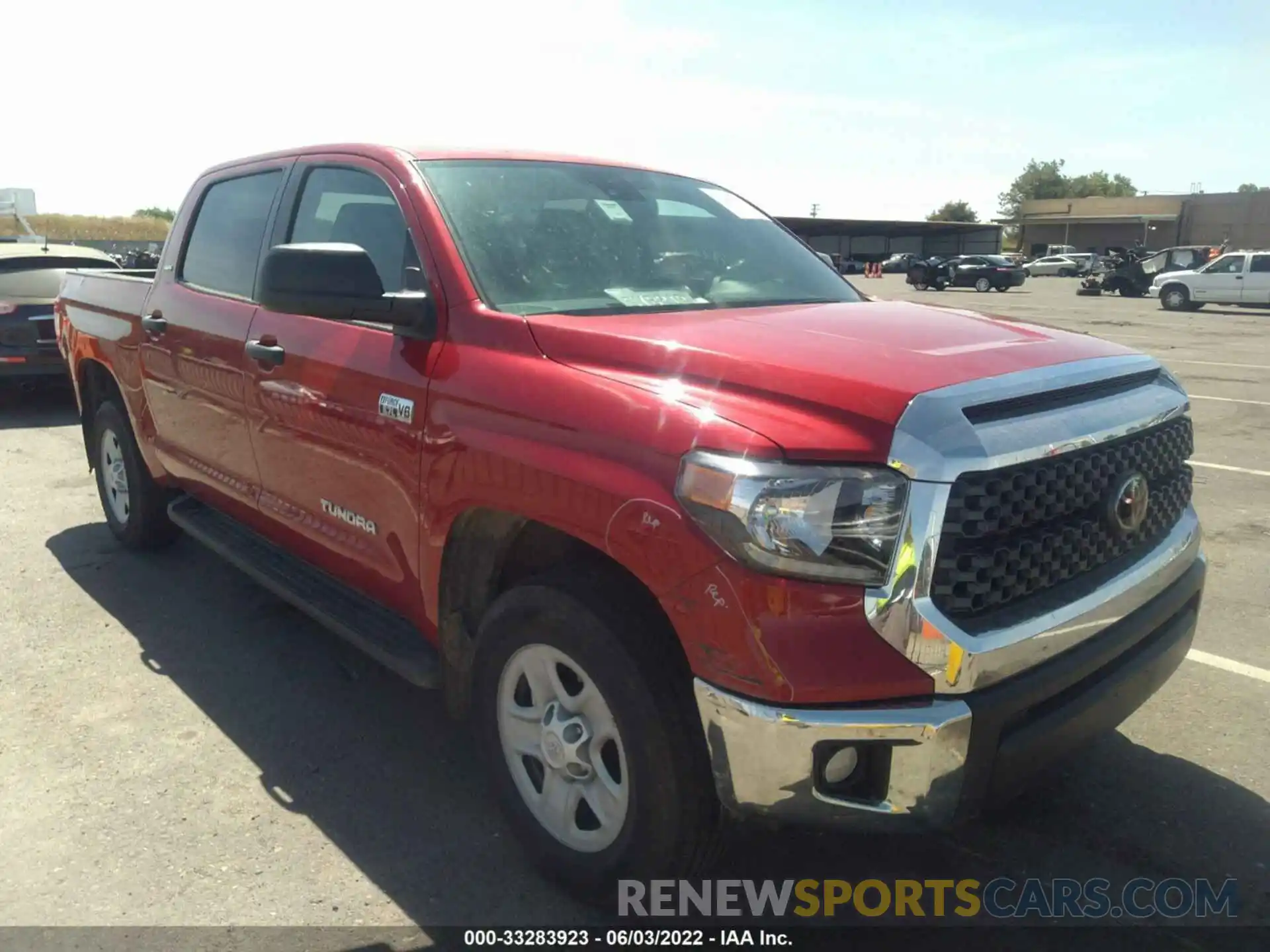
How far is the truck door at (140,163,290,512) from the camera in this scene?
407 cm

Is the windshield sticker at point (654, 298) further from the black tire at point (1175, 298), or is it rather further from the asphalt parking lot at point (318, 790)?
the black tire at point (1175, 298)

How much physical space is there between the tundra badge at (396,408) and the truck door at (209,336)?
109 cm

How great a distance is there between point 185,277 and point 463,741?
2615 millimetres

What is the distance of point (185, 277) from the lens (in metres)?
4.69

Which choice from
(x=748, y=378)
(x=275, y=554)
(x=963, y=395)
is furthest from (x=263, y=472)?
(x=963, y=395)

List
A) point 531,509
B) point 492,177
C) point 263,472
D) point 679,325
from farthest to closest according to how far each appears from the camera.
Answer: point 263,472, point 492,177, point 679,325, point 531,509

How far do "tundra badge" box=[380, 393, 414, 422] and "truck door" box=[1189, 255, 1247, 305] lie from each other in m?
29.5

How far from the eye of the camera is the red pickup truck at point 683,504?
82.8 inches

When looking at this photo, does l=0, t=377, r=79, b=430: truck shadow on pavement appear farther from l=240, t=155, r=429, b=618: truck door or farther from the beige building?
the beige building

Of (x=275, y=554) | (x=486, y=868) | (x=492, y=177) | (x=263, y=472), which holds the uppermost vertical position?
(x=492, y=177)

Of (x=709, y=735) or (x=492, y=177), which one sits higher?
(x=492, y=177)

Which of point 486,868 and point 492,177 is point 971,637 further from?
point 492,177

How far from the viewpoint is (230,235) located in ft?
14.6

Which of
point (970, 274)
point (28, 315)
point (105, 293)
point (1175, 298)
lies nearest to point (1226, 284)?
point (1175, 298)
